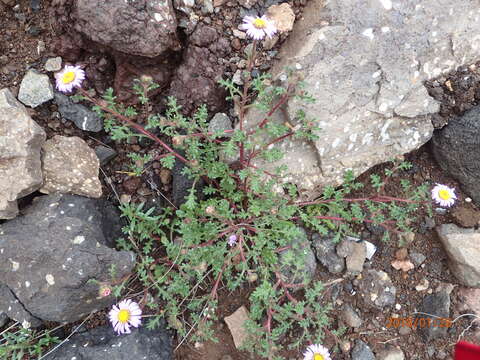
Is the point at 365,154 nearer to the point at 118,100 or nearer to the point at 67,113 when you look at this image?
the point at 118,100

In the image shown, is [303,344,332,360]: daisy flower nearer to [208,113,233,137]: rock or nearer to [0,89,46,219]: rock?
[208,113,233,137]: rock

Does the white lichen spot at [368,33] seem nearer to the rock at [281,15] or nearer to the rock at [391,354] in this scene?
the rock at [281,15]

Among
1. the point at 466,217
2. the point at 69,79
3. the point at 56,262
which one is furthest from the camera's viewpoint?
the point at 466,217

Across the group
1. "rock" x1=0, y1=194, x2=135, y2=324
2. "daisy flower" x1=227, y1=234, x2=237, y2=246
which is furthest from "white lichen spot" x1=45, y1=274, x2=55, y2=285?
"daisy flower" x1=227, y1=234, x2=237, y2=246

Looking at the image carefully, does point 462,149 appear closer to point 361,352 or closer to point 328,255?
point 328,255

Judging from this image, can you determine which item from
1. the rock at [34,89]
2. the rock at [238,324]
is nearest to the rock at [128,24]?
the rock at [34,89]

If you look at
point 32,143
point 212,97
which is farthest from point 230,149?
point 32,143

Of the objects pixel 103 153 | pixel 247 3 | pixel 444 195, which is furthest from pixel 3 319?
pixel 444 195
